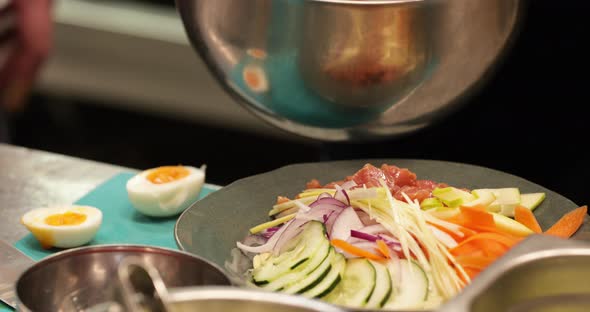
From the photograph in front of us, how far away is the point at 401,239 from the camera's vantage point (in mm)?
1521

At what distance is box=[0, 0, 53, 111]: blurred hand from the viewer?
3.18 meters

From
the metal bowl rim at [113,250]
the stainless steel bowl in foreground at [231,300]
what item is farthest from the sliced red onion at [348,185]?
the stainless steel bowl in foreground at [231,300]

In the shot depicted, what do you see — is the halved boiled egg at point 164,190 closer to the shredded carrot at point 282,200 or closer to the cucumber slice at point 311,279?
the shredded carrot at point 282,200

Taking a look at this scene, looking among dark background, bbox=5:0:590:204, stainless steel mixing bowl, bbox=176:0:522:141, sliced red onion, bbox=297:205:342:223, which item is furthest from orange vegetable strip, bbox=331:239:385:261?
dark background, bbox=5:0:590:204

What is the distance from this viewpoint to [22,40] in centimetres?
323

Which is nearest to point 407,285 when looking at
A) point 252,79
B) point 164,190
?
point 252,79

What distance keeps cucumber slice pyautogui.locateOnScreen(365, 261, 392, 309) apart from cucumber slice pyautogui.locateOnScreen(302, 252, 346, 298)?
2.3 inches

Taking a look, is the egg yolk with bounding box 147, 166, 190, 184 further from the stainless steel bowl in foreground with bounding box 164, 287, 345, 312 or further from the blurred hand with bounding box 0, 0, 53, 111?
the blurred hand with bounding box 0, 0, 53, 111

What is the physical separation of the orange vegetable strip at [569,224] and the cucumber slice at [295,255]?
0.41 m

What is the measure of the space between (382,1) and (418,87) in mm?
201

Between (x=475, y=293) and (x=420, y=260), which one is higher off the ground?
(x=475, y=293)

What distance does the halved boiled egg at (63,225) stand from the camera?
68.0 inches

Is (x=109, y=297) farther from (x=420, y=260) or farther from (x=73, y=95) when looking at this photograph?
(x=73, y=95)

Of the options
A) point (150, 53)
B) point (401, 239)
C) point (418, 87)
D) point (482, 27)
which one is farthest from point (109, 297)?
point (150, 53)
